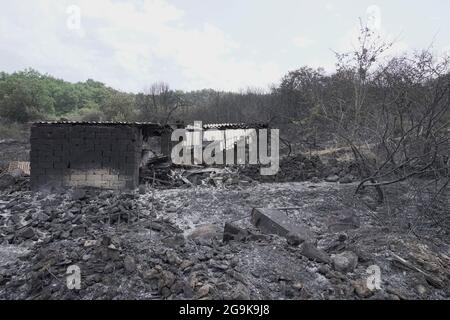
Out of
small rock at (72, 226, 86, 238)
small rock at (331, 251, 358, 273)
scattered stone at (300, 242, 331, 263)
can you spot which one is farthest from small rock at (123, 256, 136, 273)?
small rock at (331, 251, 358, 273)

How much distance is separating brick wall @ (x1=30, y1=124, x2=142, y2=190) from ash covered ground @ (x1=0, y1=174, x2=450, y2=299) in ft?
2.19

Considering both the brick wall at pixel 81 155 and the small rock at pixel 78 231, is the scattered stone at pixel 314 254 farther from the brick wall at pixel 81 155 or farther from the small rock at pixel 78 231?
the brick wall at pixel 81 155

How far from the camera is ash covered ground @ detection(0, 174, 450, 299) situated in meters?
3.91

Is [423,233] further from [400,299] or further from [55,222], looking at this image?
[55,222]

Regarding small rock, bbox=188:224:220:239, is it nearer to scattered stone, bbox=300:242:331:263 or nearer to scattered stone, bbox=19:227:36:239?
scattered stone, bbox=300:242:331:263

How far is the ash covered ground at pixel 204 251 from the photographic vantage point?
3.91 metres

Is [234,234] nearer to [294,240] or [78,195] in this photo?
[294,240]

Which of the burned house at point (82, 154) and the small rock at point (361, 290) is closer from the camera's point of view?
the small rock at point (361, 290)

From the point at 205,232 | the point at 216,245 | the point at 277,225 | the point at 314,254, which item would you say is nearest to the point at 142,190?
the point at 205,232

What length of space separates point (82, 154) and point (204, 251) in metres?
4.29

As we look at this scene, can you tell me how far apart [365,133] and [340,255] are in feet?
15.5

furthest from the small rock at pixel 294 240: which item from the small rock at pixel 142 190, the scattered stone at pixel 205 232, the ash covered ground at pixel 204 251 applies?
the small rock at pixel 142 190

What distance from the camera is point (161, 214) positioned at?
254 inches

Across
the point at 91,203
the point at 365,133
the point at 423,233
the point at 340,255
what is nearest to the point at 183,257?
the point at 340,255
